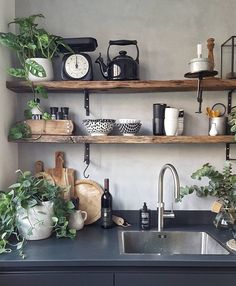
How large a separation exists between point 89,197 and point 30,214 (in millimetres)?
433

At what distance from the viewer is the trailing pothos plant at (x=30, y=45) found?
1.58 metres

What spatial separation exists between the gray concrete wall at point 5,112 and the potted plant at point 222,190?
1.08 m

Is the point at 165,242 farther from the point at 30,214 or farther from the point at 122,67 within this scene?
the point at 122,67

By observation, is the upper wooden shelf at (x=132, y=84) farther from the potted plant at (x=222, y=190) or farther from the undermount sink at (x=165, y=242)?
the undermount sink at (x=165, y=242)

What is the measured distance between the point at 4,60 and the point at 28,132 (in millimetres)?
462

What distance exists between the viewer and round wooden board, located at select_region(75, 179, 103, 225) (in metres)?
1.79

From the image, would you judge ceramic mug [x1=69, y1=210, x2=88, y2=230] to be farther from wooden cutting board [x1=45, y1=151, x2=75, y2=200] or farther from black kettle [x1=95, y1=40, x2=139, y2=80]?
black kettle [x1=95, y1=40, x2=139, y2=80]

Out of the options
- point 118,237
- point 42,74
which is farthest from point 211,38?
point 118,237

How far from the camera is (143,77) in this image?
5.95ft
